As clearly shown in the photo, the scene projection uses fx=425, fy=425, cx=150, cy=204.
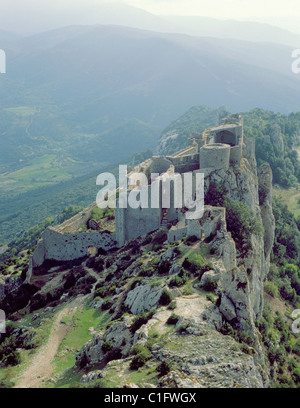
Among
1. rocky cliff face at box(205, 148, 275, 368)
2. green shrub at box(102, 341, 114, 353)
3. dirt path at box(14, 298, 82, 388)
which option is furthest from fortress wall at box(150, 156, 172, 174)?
green shrub at box(102, 341, 114, 353)

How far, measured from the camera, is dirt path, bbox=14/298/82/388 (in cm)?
2380

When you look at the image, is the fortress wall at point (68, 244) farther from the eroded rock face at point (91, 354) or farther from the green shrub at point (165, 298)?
the eroded rock face at point (91, 354)

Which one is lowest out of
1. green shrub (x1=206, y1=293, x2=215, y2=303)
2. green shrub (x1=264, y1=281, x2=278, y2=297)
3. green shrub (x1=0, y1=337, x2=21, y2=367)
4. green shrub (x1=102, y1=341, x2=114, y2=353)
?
green shrub (x1=264, y1=281, x2=278, y2=297)

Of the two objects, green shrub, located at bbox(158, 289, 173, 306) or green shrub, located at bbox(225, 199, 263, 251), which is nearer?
green shrub, located at bbox(158, 289, 173, 306)

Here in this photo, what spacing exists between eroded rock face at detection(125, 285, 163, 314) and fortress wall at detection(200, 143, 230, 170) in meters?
20.0

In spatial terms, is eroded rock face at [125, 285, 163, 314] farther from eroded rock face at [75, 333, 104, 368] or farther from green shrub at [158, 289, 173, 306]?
eroded rock face at [75, 333, 104, 368]

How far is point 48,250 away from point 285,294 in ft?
95.1

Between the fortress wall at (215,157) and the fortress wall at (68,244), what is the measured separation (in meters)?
13.0

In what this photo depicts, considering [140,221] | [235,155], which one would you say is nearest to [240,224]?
[140,221]

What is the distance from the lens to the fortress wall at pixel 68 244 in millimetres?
46188

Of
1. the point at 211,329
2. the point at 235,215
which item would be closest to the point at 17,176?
the point at 235,215

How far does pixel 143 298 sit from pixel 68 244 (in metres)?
21.4

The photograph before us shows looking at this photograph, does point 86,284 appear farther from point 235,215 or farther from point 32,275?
point 235,215
